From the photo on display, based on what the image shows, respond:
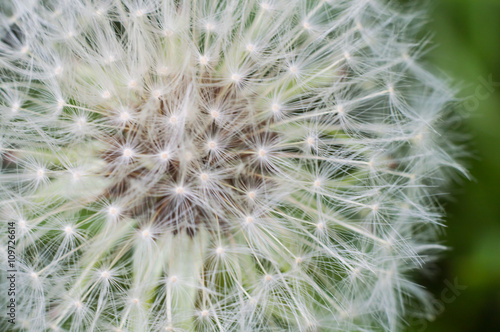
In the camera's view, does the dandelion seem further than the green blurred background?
No

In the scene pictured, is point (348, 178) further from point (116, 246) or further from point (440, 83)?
point (116, 246)

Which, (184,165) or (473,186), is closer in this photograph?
(184,165)

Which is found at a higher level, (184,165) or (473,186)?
(184,165)

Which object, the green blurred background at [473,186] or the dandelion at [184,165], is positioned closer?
the dandelion at [184,165]
